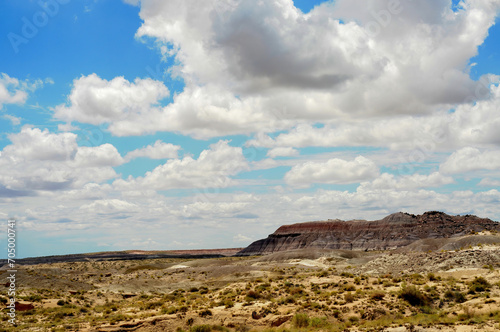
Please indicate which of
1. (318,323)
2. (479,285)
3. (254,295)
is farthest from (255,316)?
(479,285)

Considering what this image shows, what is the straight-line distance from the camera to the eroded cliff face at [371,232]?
14725cm

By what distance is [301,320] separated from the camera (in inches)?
1093

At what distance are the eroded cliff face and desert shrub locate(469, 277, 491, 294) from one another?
383 ft

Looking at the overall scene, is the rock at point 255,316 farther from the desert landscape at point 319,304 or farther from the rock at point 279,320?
the rock at point 279,320

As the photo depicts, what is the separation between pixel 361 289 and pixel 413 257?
15.1 metres

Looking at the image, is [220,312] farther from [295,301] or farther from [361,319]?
[361,319]

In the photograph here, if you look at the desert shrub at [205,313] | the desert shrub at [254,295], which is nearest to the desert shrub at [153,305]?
the desert shrub at [254,295]

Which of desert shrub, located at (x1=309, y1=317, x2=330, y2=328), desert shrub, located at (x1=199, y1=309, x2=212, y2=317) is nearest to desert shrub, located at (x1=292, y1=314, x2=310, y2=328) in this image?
desert shrub, located at (x1=309, y1=317, x2=330, y2=328)

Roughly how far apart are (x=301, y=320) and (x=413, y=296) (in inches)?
329

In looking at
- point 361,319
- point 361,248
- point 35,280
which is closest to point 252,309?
point 361,319

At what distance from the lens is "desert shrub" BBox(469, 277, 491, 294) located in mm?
30859

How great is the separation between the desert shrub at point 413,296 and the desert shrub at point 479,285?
3.43 meters

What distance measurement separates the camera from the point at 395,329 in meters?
23.5

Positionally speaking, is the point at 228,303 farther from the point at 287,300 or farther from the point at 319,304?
the point at 319,304
